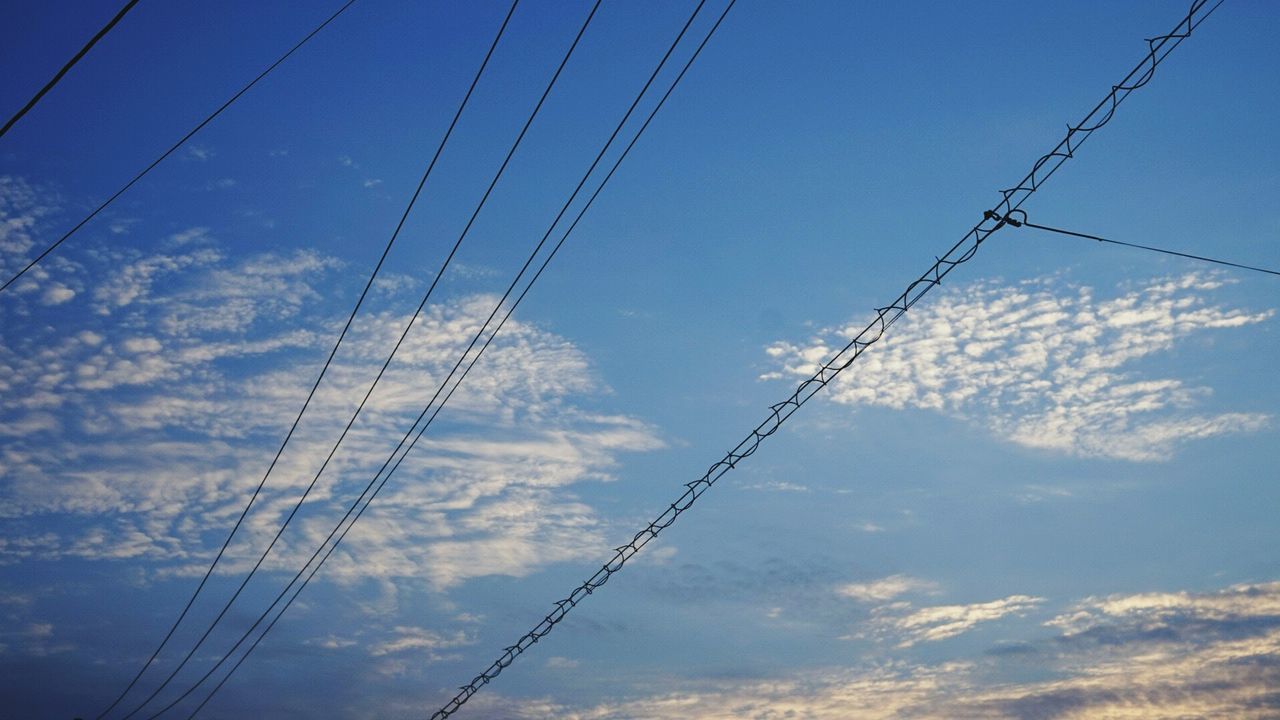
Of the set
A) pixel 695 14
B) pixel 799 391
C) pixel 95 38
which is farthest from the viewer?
pixel 799 391

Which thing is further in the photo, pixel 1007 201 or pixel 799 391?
pixel 799 391

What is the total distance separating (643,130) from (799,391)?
3532 millimetres

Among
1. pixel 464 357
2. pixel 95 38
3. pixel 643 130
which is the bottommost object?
pixel 95 38

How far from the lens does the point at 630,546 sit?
44.6 ft

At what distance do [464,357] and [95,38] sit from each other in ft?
25.3

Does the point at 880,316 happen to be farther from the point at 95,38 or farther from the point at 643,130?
the point at 95,38

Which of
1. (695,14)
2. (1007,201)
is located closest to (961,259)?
(1007,201)

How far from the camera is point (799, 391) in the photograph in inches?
439

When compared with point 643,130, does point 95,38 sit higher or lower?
lower

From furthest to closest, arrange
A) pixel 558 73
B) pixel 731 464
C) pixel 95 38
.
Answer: pixel 731 464
pixel 558 73
pixel 95 38

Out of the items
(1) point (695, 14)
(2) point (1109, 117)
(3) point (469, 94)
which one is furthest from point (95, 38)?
(2) point (1109, 117)

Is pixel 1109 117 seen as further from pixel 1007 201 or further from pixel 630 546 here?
pixel 630 546

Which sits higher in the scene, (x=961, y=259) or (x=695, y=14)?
(x=695, y=14)

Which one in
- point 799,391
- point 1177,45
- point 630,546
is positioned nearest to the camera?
point 1177,45
